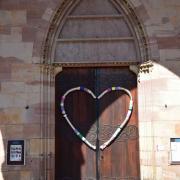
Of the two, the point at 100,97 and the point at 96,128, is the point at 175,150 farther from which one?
the point at 100,97

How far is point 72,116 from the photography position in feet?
25.3

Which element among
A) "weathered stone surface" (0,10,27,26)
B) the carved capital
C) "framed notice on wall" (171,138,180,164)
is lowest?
"framed notice on wall" (171,138,180,164)

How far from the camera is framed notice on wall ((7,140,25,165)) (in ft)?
24.1

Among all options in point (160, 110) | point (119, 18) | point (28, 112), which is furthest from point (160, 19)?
point (28, 112)

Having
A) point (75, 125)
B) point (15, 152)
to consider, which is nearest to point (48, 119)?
point (75, 125)

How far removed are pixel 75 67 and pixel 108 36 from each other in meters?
0.83

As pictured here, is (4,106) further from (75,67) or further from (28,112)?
(75,67)

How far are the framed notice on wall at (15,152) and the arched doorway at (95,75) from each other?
63cm

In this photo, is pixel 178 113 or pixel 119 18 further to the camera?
pixel 119 18

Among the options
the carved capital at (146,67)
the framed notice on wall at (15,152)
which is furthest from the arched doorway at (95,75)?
the framed notice on wall at (15,152)

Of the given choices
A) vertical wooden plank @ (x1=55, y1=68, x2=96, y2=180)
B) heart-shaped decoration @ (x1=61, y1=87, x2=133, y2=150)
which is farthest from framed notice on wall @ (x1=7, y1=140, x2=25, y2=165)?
heart-shaped decoration @ (x1=61, y1=87, x2=133, y2=150)

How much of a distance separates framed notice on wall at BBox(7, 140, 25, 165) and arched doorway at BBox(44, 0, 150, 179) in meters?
0.63

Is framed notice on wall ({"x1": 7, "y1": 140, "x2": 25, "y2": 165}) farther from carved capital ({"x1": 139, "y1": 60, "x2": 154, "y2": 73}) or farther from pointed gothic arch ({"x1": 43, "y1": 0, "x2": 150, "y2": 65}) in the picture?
carved capital ({"x1": 139, "y1": 60, "x2": 154, "y2": 73})

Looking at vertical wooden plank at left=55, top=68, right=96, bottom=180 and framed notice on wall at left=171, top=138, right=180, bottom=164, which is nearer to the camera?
framed notice on wall at left=171, top=138, right=180, bottom=164
